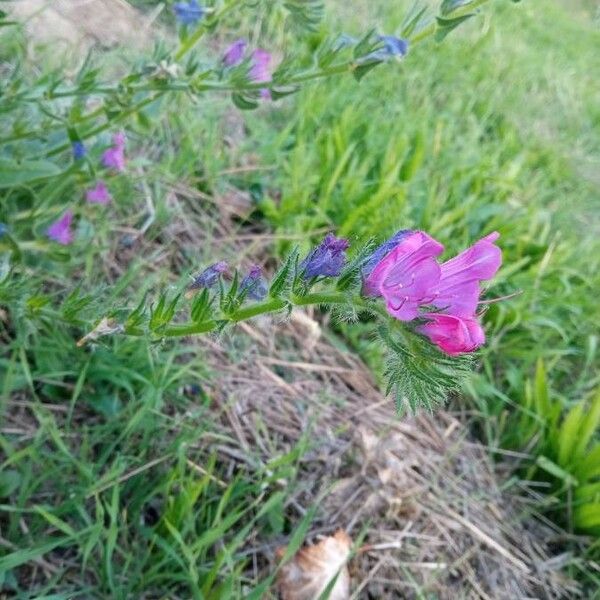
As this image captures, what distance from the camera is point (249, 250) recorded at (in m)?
2.32

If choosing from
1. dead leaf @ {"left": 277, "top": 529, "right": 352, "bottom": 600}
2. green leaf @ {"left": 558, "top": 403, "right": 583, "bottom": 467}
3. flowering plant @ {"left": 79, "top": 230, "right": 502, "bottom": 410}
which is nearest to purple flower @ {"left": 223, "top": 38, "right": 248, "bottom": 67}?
flowering plant @ {"left": 79, "top": 230, "right": 502, "bottom": 410}

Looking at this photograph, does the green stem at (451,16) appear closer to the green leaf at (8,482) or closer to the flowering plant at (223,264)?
the flowering plant at (223,264)

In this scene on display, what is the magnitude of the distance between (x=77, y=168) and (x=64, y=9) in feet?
4.55

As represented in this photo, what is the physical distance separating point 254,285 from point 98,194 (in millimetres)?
936

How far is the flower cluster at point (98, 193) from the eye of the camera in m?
1.83

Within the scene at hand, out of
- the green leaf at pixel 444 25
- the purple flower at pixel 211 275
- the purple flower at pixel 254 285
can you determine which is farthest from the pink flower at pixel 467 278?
the green leaf at pixel 444 25

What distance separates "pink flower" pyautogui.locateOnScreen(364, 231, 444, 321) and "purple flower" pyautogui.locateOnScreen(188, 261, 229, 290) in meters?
0.34

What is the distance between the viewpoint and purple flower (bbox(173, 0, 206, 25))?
1.69m

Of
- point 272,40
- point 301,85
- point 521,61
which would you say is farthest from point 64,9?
point 521,61

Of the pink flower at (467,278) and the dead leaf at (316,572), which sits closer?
the pink flower at (467,278)

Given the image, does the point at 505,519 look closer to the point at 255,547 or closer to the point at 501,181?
the point at 255,547

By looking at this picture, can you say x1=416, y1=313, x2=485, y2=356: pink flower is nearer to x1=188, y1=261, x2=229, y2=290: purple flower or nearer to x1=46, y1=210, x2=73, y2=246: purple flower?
x1=188, y1=261, x2=229, y2=290: purple flower

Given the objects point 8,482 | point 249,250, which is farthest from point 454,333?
point 249,250

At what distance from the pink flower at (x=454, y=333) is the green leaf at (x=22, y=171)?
40.1 inches
